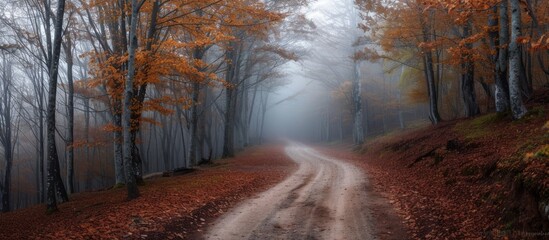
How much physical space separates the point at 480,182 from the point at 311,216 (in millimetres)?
4104

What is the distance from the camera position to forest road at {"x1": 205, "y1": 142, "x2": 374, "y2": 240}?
7285mm

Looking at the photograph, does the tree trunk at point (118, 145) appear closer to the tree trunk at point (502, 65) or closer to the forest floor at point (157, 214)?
the forest floor at point (157, 214)

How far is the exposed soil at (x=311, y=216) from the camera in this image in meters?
7.23

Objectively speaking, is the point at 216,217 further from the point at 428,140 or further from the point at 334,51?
the point at 334,51

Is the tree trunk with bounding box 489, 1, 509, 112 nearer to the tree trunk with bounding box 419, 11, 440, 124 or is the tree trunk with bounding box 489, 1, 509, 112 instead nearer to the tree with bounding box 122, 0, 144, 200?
the tree trunk with bounding box 419, 11, 440, 124

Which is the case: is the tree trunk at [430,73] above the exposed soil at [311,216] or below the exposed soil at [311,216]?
above

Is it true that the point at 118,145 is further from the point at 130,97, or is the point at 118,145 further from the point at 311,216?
the point at 311,216

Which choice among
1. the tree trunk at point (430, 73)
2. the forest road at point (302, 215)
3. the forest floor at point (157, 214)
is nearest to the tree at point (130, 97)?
the forest floor at point (157, 214)

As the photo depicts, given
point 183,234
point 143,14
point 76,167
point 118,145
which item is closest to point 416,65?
point 143,14

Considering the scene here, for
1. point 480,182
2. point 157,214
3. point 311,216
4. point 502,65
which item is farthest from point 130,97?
point 502,65

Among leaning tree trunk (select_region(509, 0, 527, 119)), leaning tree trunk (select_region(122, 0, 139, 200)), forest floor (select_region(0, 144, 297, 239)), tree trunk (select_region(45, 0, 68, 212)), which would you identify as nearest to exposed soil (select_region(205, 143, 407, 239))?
forest floor (select_region(0, 144, 297, 239))

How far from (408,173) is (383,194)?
3.88 meters

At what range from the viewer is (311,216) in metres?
8.49

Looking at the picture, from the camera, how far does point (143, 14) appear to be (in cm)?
1551
